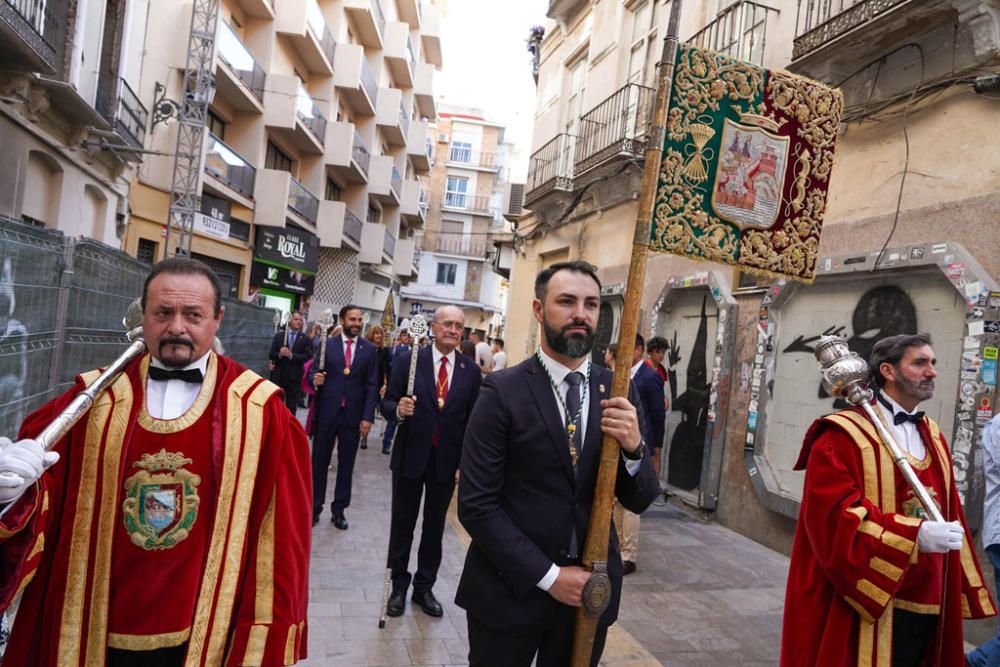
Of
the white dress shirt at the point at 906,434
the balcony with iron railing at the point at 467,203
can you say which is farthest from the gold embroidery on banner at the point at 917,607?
the balcony with iron railing at the point at 467,203

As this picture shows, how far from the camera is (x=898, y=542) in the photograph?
2.83 metres

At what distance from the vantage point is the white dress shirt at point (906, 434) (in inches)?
129

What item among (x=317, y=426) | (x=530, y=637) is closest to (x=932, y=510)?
(x=530, y=637)

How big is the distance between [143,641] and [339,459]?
486 cm

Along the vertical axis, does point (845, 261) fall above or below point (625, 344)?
above

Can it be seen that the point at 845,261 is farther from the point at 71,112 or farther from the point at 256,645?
the point at 71,112

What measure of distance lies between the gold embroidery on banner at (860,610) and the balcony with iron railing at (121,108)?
46.2 ft

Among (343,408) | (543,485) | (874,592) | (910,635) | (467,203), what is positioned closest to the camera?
(543,485)

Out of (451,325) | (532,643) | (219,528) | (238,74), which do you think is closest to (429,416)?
(451,325)

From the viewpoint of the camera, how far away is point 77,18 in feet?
37.8

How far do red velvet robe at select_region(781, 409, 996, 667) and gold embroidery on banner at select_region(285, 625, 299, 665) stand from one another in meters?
2.17

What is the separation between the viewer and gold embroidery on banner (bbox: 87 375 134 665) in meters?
2.02

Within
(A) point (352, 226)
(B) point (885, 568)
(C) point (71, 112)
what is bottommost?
(B) point (885, 568)

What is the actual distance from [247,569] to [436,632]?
8.40ft
